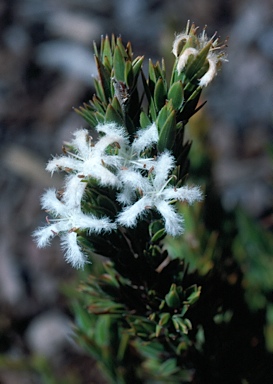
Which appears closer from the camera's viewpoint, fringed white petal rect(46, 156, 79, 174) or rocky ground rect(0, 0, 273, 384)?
fringed white petal rect(46, 156, 79, 174)

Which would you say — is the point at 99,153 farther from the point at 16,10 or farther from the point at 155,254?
the point at 16,10

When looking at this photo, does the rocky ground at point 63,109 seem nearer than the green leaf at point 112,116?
No

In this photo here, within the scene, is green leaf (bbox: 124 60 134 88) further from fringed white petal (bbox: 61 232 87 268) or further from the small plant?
fringed white petal (bbox: 61 232 87 268)

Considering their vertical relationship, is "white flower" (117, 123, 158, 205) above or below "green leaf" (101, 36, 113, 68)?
below

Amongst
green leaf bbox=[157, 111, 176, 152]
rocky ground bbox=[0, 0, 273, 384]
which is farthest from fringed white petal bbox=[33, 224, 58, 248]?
rocky ground bbox=[0, 0, 273, 384]

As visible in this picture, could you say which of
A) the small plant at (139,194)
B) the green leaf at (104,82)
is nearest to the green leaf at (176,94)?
the small plant at (139,194)

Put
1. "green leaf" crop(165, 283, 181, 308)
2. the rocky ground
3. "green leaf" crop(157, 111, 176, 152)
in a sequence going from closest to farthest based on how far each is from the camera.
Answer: "green leaf" crop(157, 111, 176, 152), "green leaf" crop(165, 283, 181, 308), the rocky ground

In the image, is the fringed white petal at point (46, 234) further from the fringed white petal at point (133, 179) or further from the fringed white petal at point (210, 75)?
the fringed white petal at point (210, 75)

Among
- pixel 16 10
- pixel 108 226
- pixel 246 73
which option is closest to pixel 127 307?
pixel 108 226
